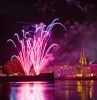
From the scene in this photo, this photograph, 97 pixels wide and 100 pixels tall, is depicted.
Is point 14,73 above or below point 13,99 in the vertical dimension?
above

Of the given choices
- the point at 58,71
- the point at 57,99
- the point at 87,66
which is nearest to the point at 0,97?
the point at 57,99

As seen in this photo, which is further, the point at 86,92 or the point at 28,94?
the point at 86,92

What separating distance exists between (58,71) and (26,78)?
2497 inches

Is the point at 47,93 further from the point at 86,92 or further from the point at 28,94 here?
the point at 86,92

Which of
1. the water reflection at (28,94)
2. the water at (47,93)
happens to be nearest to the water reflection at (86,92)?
the water at (47,93)

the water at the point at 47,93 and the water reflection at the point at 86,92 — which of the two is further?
the water at the point at 47,93

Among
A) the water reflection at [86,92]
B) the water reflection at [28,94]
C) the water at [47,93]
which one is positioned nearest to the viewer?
the water reflection at [86,92]

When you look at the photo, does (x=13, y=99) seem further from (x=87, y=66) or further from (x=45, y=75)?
(x=87, y=66)

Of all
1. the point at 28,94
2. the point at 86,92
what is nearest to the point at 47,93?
the point at 28,94

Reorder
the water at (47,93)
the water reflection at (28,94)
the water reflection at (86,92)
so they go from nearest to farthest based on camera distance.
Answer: the water reflection at (86,92) < the water at (47,93) < the water reflection at (28,94)

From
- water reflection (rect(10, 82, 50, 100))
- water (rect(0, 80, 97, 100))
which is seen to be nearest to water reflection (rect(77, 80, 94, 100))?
water (rect(0, 80, 97, 100))

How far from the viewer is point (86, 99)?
20828 mm

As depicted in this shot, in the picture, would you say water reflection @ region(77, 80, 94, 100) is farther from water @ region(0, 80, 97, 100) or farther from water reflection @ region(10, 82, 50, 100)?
water reflection @ region(10, 82, 50, 100)

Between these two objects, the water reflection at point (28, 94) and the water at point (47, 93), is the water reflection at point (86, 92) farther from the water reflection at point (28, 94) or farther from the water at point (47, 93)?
the water reflection at point (28, 94)
